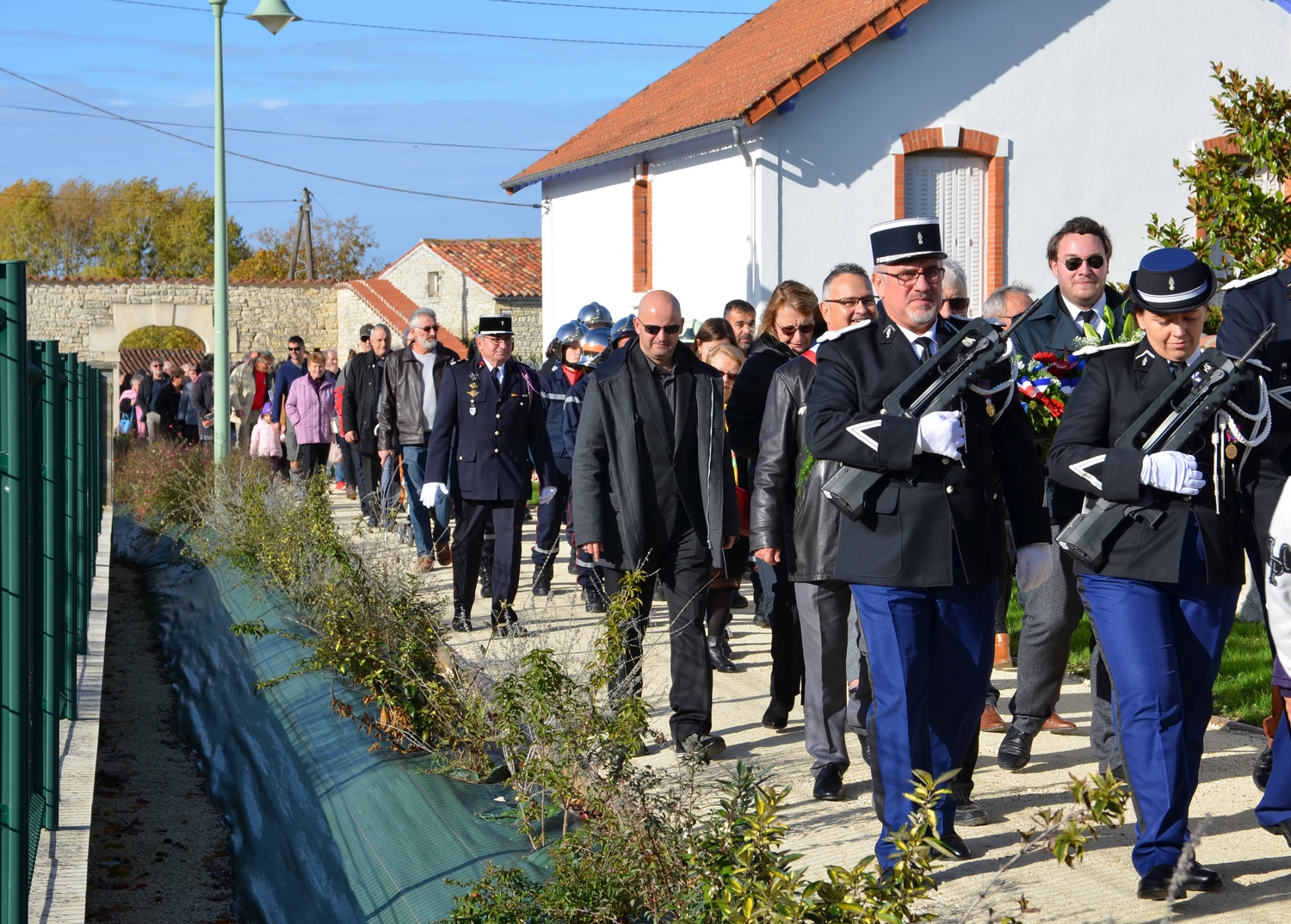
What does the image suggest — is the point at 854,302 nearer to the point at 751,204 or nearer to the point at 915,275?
the point at 915,275

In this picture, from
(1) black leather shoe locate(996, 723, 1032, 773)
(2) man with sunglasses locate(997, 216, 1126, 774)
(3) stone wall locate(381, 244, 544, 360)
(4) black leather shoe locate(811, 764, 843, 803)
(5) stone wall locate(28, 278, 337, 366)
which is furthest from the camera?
(5) stone wall locate(28, 278, 337, 366)

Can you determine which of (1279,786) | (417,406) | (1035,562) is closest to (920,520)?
(1035,562)

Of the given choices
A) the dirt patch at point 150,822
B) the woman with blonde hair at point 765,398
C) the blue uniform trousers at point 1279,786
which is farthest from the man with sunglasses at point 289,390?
the blue uniform trousers at point 1279,786

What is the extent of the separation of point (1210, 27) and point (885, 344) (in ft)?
60.5

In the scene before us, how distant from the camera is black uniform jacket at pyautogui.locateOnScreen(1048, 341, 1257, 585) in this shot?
495 cm

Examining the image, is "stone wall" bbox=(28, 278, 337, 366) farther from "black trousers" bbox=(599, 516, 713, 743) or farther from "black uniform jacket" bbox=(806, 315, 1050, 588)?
"black uniform jacket" bbox=(806, 315, 1050, 588)

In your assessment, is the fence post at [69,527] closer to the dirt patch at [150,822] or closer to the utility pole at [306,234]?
the dirt patch at [150,822]

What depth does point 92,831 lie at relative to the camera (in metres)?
7.12

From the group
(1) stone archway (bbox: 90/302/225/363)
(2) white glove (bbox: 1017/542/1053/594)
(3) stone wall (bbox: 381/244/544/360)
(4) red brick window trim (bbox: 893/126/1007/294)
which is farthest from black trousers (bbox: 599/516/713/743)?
(1) stone archway (bbox: 90/302/225/363)

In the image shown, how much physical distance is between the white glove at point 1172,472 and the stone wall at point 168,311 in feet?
143

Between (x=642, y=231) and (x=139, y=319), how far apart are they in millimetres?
27922

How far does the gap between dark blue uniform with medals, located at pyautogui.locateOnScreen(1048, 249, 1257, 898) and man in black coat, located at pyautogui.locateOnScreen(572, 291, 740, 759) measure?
2143 mm

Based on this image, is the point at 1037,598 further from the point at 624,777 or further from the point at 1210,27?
the point at 1210,27

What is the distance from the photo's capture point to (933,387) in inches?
199
